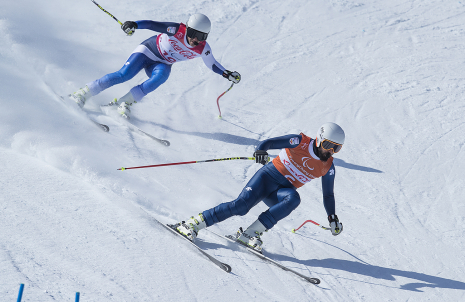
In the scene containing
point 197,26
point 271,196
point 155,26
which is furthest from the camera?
point 155,26

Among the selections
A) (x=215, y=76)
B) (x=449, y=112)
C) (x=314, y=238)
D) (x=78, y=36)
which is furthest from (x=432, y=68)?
(x=78, y=36)

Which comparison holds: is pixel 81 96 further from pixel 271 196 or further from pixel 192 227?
pixel 271 196

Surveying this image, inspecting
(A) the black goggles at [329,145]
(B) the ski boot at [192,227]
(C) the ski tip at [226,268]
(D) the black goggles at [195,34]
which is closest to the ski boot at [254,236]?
(B) the ski boot at [192,227]

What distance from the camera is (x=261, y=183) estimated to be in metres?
4.10

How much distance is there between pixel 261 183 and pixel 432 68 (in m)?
6.55

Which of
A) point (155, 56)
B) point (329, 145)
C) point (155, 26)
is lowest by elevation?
point (329, 145)

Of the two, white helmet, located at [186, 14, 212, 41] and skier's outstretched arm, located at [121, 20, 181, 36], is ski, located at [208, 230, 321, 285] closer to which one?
white helmet, located at [186, 14, 212, 41]

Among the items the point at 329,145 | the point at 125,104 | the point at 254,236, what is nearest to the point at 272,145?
the point at 329,145

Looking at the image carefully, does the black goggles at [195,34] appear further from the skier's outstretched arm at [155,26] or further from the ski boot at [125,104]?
the ski boot at [125,104]

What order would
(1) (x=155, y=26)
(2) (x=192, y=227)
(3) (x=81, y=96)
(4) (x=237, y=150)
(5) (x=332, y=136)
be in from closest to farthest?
(2) (x=192, y=227)
(5) (x=332, y=136)
(1) (x=155, y=26)
(3) (x=81, y=96)
(4) (x=237, y=150)

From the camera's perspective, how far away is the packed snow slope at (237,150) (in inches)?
130

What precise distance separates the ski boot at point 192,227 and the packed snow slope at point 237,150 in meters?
0.12

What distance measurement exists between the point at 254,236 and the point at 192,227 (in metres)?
0.59

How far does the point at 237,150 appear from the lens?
20.8 feet
